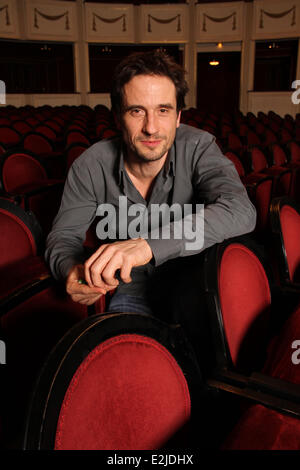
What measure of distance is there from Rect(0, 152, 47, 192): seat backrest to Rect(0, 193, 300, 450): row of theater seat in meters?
1.37

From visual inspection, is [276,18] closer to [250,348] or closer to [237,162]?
[237,162]

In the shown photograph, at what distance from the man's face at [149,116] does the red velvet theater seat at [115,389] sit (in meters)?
0.74

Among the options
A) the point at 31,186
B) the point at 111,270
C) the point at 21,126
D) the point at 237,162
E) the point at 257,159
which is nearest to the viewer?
the point at 111,270

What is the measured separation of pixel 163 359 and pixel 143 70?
36.8 inches

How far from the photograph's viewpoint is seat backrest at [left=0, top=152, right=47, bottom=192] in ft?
8.35

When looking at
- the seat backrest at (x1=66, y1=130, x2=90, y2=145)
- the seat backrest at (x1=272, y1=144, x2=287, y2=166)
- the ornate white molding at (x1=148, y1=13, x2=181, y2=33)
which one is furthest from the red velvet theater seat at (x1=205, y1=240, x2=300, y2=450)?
the ornate white molding at (x1=148, y1=13, x2=181, y2=33)

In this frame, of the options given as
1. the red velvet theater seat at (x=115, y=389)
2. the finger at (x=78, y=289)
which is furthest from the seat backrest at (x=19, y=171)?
the red velvet theater seat at (x=115, y=389)

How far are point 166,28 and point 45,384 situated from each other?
11511 millimetres

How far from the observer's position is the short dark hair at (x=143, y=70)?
1.18 meters

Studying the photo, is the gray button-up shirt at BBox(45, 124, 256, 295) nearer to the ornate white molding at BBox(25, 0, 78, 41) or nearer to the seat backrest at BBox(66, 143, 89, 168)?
the seat backrest at BBox(66, 143, 89, 168)

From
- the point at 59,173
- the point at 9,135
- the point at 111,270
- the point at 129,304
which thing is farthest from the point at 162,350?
the point at 9,135

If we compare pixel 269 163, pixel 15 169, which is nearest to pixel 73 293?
pixel 15 169

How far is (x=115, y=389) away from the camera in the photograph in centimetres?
51

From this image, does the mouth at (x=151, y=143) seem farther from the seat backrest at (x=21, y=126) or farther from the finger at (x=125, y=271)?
the seat backrest at (x=21, y=126)
